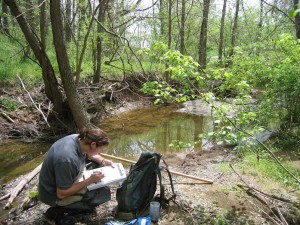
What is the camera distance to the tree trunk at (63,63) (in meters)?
6.33

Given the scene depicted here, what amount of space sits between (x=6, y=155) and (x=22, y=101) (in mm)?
2848

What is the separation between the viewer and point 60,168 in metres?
3.23

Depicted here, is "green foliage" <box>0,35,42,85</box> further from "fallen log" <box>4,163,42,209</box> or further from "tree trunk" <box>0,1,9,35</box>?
"fallen log" <box>4,163,42,209</box>

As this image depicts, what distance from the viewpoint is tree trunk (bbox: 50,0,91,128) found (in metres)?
6.33

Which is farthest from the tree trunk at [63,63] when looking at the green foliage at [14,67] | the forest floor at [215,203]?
the green foliage at [14,67]

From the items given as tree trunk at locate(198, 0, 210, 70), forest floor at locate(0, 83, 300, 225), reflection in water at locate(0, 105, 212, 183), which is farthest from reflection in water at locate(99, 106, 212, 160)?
tree trunk at locate(198, 0, 210, 70)

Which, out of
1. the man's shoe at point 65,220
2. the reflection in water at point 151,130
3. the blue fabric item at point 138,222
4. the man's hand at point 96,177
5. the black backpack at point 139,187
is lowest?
the reflection in water at point 151,130

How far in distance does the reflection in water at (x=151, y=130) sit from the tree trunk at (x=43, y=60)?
6.10ft

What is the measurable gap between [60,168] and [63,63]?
13.4 ft

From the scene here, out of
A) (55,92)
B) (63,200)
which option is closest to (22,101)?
(55,92)

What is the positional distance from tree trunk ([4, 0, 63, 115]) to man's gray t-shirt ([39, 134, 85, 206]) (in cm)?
448

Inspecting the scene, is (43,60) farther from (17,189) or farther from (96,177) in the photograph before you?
(96,177)

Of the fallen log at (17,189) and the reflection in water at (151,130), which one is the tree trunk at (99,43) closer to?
the reflection in water at (151,130)

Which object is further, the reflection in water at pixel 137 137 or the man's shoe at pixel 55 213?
the reflection in water at pixel 137 137
